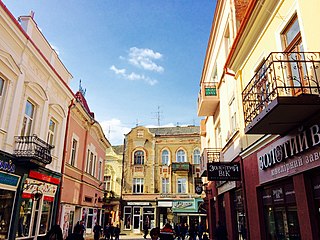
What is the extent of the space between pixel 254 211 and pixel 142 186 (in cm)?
2673

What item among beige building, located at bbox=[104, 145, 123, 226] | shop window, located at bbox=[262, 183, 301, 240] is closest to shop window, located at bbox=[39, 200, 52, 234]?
shop window, located at bbox=[262, 183, 301, 240]

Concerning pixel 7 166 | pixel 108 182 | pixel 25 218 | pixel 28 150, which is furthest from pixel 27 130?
pixel 108 182

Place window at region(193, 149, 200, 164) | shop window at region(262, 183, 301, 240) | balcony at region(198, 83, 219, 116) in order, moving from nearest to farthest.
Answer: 1. shop window at region(262, 183, 301, 240)
2. balcony at region(198, 83, 219, 116)
3. window at region(193, 149, 200, 164)

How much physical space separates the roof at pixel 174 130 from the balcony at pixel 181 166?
4.60 metres

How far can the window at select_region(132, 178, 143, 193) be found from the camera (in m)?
34.2

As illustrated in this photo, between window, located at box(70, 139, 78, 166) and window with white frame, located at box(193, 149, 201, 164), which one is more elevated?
window with white frame, located at box(193, 149, 201, 164)

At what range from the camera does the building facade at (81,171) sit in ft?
49.4

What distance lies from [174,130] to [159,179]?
24.0 feet

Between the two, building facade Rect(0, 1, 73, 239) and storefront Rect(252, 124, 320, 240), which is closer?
storefront Rect(252, 124, 320, 240)

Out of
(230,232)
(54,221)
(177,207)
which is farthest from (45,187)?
(177,207)

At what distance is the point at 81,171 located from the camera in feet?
57.5

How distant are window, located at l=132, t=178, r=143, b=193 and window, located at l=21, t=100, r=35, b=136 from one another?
24175 millimetres

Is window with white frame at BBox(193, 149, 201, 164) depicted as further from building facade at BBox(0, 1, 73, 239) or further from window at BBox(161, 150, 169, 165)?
building facade at BBox(0, 1, 73, 239)

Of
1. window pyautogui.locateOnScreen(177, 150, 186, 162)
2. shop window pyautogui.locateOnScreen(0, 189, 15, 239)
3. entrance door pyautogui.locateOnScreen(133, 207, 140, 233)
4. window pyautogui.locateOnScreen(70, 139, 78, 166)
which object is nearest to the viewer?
shop window pyautogui.locateOnScreen(0, 189, 15, 239)
